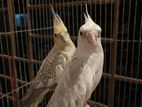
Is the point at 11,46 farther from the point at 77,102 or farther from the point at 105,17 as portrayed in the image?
→ the point at 77,102

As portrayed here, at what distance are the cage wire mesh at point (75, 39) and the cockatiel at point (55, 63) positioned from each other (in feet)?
0.95

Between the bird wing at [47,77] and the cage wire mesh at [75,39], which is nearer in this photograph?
the bird wing at [47,77]

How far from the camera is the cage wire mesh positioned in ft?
3.58

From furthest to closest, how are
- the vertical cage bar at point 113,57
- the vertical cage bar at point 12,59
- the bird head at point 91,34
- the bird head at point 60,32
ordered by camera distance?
1. the vertical cage bar at point 12,59
2. the vertical cage bar at point 113,57
3. the bird head at point 60,32
4. the bird head at point 91,34

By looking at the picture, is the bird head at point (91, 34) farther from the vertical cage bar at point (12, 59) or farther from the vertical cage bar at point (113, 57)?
the vertical cage bar at point (12, 59)

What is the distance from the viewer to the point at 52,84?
966 millimetres

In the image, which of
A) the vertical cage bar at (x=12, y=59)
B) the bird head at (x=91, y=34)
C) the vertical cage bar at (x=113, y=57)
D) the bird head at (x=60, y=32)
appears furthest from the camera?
the vertical cage bar at (x=12, y=59)

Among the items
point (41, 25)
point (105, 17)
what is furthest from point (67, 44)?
point (41, 25)

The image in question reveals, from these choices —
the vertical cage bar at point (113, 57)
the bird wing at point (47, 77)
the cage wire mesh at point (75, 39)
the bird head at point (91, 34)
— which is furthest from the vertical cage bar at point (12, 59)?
the bird head at point (91, 34)

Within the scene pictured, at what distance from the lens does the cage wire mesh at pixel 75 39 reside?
1090 mm

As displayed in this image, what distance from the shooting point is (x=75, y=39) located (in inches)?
49.9

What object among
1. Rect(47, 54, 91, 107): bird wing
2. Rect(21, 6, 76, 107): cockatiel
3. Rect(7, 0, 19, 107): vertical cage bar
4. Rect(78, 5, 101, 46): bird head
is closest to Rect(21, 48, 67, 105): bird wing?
Rect(21, 6, 76, 107): cockatiel

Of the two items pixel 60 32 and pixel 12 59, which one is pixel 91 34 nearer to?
pixel 60 32

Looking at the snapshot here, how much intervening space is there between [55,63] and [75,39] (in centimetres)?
36
